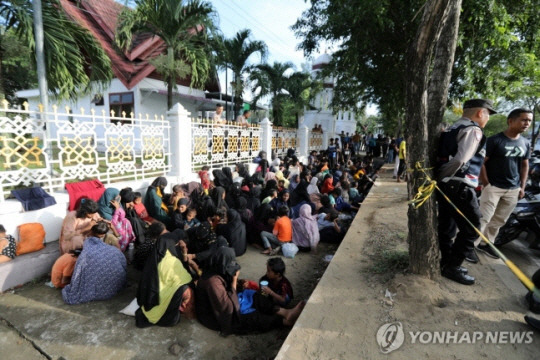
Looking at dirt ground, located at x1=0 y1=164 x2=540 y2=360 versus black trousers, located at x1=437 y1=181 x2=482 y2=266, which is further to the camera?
black trousers, located at x1=437 y1=181 x2=482 y2=266

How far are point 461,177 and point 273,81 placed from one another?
13.7 m

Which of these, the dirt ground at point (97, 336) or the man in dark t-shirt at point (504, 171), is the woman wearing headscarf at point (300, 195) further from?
the man in dark t-shirt at point (504, 171)

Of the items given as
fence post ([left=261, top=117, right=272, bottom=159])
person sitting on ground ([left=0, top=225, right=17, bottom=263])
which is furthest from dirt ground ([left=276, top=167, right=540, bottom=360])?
fence post ([left=261, top=117, right=272, bottom=159])

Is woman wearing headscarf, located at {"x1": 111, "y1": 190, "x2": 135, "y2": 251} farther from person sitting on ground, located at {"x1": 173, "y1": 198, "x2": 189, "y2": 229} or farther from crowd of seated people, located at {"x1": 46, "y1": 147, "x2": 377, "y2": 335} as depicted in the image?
person sitting on ground, located at {"x1": 173, "y1": 198, "x2": 189, "y2": 229}

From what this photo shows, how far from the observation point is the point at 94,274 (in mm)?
3090

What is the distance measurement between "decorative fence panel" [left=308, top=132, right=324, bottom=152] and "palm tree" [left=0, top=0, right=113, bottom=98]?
9522 mm

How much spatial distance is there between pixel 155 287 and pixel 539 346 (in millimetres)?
3091

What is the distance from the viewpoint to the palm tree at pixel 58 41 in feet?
15.4

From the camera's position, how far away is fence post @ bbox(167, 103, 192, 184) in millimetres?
5977

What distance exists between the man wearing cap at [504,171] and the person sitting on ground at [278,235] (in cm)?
256

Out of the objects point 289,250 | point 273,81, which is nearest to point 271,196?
point 289,250

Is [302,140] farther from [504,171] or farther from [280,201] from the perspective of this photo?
[504,171]

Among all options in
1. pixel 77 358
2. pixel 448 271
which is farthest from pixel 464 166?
pixel 77 358

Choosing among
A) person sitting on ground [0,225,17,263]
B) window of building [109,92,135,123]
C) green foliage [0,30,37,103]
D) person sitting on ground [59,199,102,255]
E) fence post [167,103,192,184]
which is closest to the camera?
person sitting on ground [0,225,17,263]
